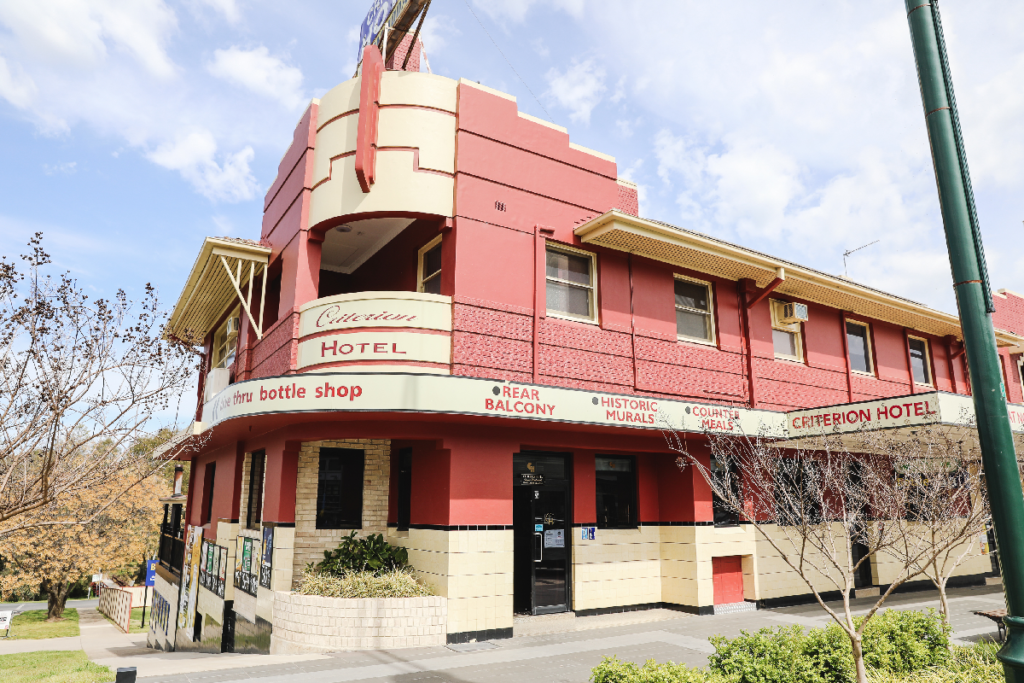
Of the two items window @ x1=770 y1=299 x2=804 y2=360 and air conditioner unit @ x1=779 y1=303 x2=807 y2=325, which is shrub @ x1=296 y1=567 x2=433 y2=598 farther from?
air conditioner unit @ x1=779 y1=303 x2=807 y2=325

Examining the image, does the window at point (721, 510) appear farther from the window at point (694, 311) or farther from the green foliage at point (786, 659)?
the green foliage at point (786, 659)

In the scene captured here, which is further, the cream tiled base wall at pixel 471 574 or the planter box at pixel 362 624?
the cream tiled base wall at pixel 471 574

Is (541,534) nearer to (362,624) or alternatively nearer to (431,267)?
(362,624)

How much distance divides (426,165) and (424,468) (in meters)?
5.38

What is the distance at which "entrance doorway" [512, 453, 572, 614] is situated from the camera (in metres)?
12.9

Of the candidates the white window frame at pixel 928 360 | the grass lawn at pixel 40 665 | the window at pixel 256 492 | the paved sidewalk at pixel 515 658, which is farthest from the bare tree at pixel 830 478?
the grass lawn at pixel 40 665

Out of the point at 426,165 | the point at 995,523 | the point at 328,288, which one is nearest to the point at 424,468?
the point at 426,165

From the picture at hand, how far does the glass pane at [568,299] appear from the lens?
1327 cm

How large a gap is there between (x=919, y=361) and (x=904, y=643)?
48.5ft

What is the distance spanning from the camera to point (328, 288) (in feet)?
56.3

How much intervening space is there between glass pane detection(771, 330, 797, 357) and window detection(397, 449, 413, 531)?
29.9ft

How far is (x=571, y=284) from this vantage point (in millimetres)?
13539

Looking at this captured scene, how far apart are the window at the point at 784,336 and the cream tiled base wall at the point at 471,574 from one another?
871 centimetres

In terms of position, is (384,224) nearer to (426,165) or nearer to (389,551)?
(426,165)
